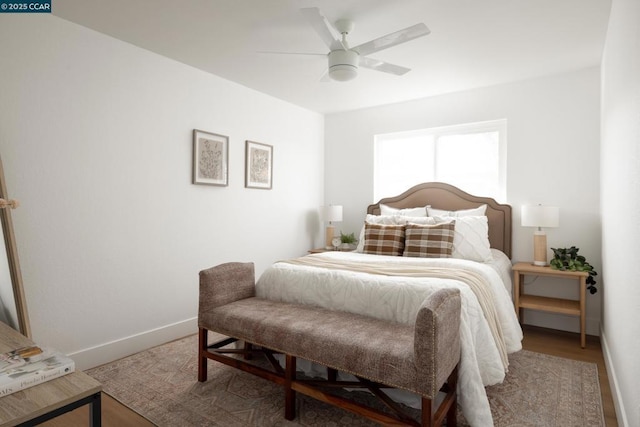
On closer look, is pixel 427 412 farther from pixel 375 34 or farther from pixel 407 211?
pixel 407 211

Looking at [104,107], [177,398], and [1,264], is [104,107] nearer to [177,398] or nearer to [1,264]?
[1,264]

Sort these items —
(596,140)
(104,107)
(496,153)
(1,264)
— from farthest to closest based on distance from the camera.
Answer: (496,153) < (596,140) < (104,107) < (1,264)

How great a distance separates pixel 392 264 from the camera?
280 centimetres

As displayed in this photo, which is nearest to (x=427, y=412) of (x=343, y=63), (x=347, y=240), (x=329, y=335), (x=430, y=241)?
(x=329, y=335)

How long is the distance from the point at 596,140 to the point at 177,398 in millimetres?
4069

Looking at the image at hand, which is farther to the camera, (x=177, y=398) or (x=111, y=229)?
(x=111, y=229)

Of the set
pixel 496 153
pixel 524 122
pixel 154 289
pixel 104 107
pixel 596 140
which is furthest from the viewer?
pixel 496 153

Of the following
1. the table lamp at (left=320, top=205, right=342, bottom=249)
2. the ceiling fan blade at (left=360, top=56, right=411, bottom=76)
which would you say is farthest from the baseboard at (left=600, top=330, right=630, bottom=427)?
the table lamp at (left=320, top=205, right=342, bottom=249)

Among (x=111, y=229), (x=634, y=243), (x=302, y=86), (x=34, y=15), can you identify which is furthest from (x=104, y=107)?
(x=634, y=243)

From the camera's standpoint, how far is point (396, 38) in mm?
2193

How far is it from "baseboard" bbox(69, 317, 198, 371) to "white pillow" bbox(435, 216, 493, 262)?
2.59 meters

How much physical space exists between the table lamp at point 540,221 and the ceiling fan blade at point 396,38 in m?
2.06

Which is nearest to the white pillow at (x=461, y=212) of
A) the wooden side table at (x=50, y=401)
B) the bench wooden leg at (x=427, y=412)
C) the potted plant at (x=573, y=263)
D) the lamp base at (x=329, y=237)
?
the potted plant at (x=573, y=263)

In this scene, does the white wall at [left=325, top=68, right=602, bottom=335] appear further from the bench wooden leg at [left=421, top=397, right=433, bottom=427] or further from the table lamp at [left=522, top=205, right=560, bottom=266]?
the bench wooden leg at [left=421, top=397, right=433, bottom=427]
